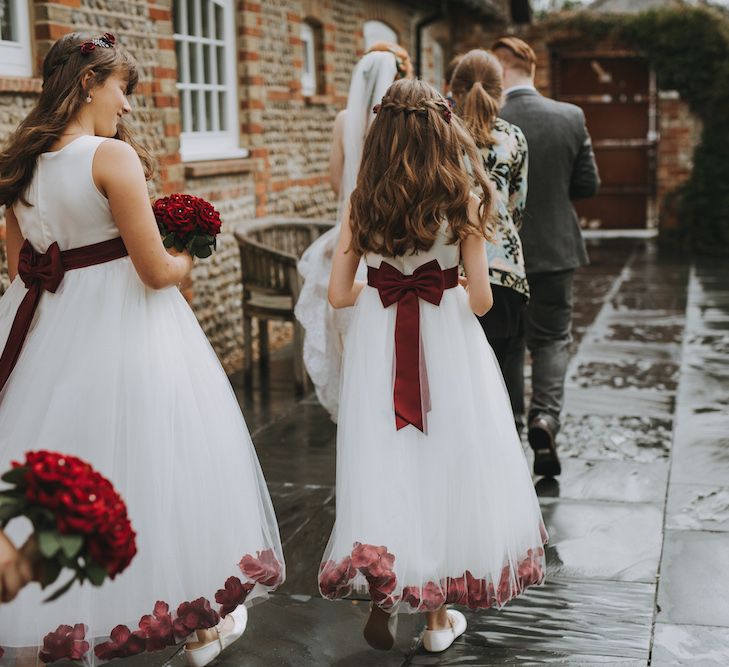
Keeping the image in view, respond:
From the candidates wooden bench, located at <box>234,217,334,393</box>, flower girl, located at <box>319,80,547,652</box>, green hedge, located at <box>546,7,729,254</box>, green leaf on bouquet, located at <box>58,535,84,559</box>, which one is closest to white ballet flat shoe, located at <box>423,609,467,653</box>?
flower girl, located at <box>319,80,547,652</box>

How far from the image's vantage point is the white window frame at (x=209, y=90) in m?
7.79

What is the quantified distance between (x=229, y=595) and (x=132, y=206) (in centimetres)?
121

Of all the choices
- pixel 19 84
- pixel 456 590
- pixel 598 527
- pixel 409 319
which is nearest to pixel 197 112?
pixel 19 84

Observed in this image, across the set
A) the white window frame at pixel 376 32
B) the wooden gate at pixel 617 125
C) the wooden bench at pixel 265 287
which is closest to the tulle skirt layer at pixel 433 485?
the wooden bench at pixel 265 287

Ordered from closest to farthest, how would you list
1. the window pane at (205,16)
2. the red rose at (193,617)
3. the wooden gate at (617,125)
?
the red rose at (193,617) → the window pane at (205,16) → the wooden gate at (617,125)

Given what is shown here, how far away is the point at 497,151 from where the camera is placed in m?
4.55

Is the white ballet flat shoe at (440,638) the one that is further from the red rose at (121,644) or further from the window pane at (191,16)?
the window pane at (191,16)

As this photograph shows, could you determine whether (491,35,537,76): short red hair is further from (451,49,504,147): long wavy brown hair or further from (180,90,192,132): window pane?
(180,90,192,132): window pane

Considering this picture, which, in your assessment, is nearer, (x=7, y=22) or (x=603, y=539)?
(x=603, y=539)

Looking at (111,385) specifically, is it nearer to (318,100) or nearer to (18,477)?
(18,477)

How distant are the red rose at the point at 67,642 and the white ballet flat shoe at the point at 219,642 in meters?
0.46

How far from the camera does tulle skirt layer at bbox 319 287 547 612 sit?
11.2ft

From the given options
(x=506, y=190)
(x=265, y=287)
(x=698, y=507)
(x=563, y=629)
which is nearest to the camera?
(x=563, y=629)

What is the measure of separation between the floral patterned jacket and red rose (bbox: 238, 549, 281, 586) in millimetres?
1749
